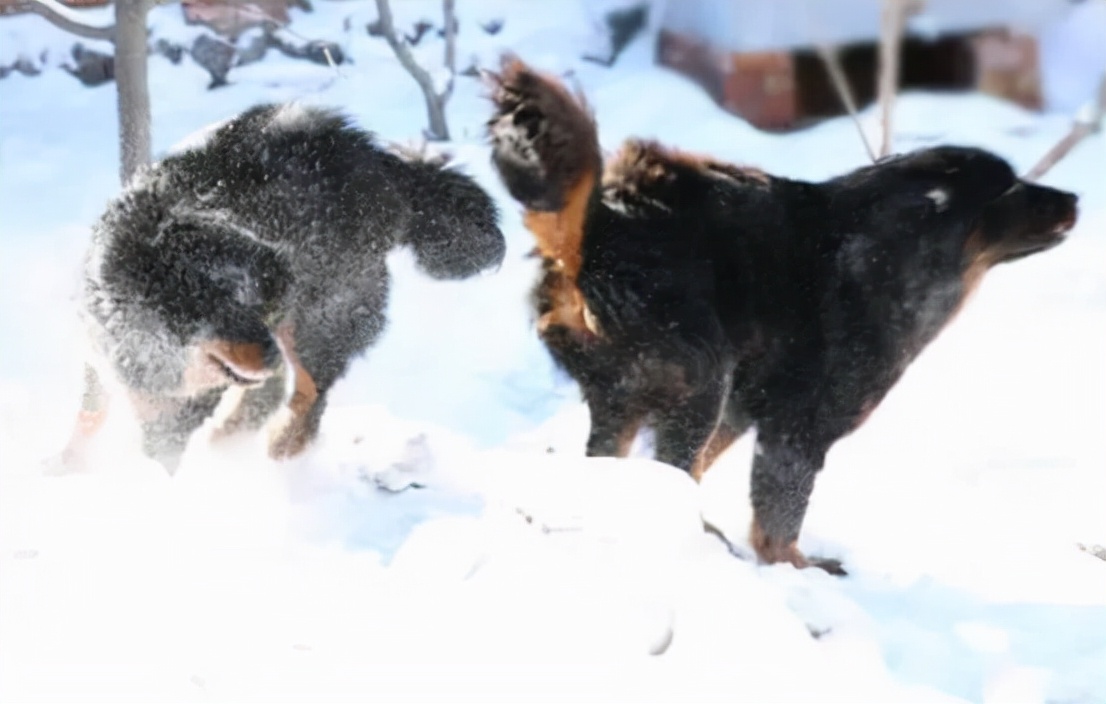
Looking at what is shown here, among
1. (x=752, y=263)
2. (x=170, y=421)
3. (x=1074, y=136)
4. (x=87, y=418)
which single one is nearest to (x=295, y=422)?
(x=170, y=421)

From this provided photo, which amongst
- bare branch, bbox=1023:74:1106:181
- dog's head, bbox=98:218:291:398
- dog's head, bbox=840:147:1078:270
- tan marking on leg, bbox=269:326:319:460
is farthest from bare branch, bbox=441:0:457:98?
bare branch, bbox=1023:74:1106:181

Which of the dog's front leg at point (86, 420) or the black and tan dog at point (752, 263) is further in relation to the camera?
the dog's front leg at point (86, 420)

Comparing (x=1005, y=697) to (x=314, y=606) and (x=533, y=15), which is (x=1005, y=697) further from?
(x=533, y=15)

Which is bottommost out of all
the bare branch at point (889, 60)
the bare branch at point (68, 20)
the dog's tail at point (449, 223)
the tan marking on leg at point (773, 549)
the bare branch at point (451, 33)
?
the tan marking on leg at point (773, 549)

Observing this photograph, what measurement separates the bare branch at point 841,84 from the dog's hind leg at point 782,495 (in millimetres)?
433

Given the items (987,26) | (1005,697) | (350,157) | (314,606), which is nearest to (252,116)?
(350,157)

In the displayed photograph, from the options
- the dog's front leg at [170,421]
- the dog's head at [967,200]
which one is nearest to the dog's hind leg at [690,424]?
the dog's head at [967,200]

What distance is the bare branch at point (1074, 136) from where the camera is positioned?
1456mm

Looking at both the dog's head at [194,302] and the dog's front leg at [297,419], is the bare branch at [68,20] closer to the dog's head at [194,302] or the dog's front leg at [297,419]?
the dog's head at [194,302]

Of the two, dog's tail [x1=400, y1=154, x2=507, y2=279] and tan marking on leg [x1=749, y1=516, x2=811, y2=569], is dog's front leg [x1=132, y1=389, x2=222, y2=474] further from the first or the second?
tan marking on leg [x1=749, y1=516, x2=811, y2=569]

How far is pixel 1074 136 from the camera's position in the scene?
1.47 meters

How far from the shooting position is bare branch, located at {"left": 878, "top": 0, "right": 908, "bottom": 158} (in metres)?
1.43

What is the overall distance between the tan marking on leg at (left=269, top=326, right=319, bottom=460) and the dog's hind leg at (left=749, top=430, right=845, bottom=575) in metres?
0.68

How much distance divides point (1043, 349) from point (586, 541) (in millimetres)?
742
